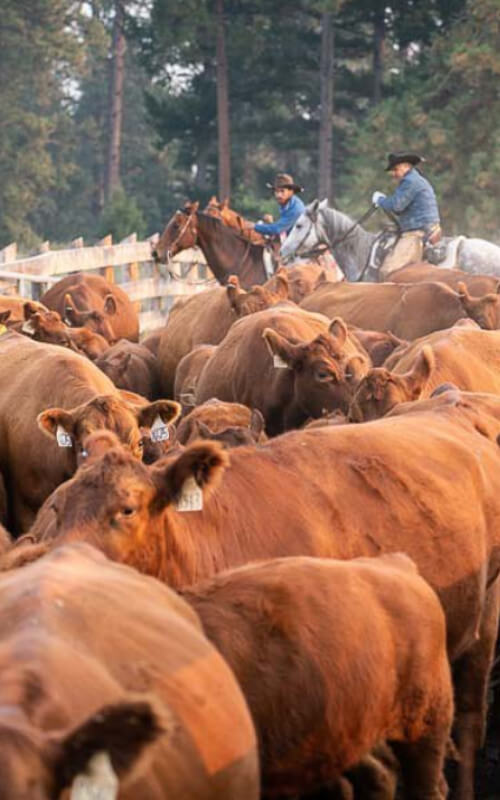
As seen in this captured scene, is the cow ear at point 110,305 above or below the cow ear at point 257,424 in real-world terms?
below

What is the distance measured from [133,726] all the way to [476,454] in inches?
169

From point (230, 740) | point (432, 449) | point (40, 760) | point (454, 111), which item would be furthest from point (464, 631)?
point (454, 111)

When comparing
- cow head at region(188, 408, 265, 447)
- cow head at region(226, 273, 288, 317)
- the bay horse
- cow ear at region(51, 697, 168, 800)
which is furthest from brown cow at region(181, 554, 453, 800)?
the bay horse

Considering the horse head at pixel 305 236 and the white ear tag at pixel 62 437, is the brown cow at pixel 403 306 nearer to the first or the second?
the horse head at pixel 305 236

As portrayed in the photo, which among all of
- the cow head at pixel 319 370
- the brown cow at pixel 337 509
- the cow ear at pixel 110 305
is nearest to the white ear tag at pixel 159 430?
the brown cow at pixel 337 509

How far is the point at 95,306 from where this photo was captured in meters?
17.5

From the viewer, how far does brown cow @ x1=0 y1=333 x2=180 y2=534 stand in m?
8.39

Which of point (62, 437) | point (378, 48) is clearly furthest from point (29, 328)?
point (378, 48)

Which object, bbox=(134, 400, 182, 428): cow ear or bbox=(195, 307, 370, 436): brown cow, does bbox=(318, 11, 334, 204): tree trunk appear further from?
bbox=(134, 400, 182, 428): cow ear

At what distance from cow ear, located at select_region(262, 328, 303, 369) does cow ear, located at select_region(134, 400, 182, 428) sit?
2276 mm

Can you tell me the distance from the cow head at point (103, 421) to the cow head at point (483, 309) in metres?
5.43

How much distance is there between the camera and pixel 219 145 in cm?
4262

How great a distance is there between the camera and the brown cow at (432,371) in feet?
30.9

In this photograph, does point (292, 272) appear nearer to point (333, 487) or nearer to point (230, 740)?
point (333, 487)
